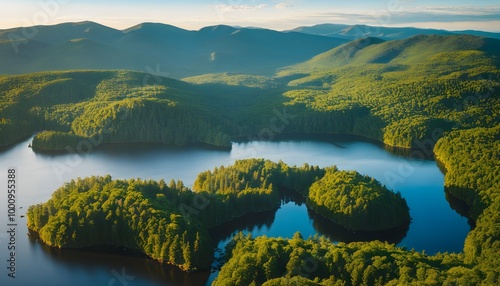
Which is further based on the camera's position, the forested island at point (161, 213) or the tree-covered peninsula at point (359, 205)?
the tree-covered peninsula at point (359, 205)

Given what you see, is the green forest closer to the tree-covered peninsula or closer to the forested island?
the forested island

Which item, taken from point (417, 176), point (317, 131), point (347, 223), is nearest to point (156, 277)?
point (347, 223)

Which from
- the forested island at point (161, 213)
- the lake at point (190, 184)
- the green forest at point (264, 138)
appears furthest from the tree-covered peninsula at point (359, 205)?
the lake at point (190, 184)

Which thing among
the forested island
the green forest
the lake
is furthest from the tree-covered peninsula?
the lake

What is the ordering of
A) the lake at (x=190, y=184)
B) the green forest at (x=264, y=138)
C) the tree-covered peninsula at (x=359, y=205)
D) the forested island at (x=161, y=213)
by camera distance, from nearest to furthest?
the green forest at (x=264, y=138), the lake at (x=190, y=184), the forested island at (x=161, y=213), the tree-covered peninsula at (x=359, y=205)

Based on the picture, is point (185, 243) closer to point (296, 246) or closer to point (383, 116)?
point (296, 246)

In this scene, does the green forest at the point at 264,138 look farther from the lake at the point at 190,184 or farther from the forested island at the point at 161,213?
the lake at the point at 190,184
